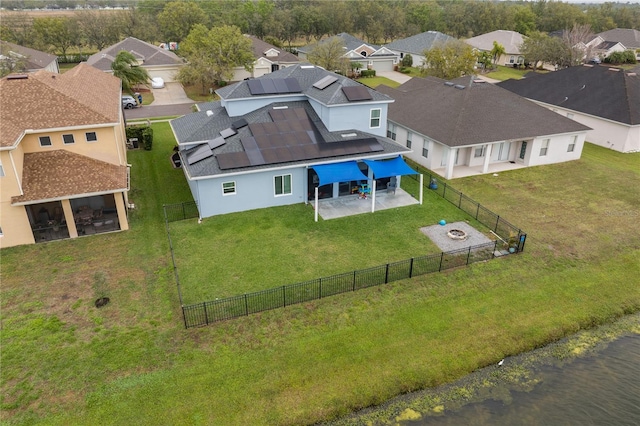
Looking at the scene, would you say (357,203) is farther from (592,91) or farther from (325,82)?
(592,91)

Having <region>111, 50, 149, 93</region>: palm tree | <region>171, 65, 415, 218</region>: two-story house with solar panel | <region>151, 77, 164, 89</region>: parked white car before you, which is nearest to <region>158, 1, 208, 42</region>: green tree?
<region>151, 77, 164, 89</region>: parked white car

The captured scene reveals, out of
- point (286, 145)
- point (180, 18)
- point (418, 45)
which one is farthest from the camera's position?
point (180, 18)

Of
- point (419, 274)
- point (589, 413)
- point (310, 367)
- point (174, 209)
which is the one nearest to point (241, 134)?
point (174, 209)

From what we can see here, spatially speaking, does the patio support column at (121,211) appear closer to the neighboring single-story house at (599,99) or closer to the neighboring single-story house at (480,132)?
the neighboring single-story house at (480,132)

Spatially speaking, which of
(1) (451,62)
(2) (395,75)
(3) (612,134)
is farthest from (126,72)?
(3) (612,134)

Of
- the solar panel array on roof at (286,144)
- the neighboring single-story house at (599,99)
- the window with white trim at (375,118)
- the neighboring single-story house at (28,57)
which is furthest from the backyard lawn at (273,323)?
the neighboring single-story house at (28,57)

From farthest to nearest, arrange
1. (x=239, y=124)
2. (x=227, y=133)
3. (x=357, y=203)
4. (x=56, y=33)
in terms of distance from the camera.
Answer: (x=56, y=33) → (x=239, y=124) → (x=357, y=203) → (x=227, y=133)
